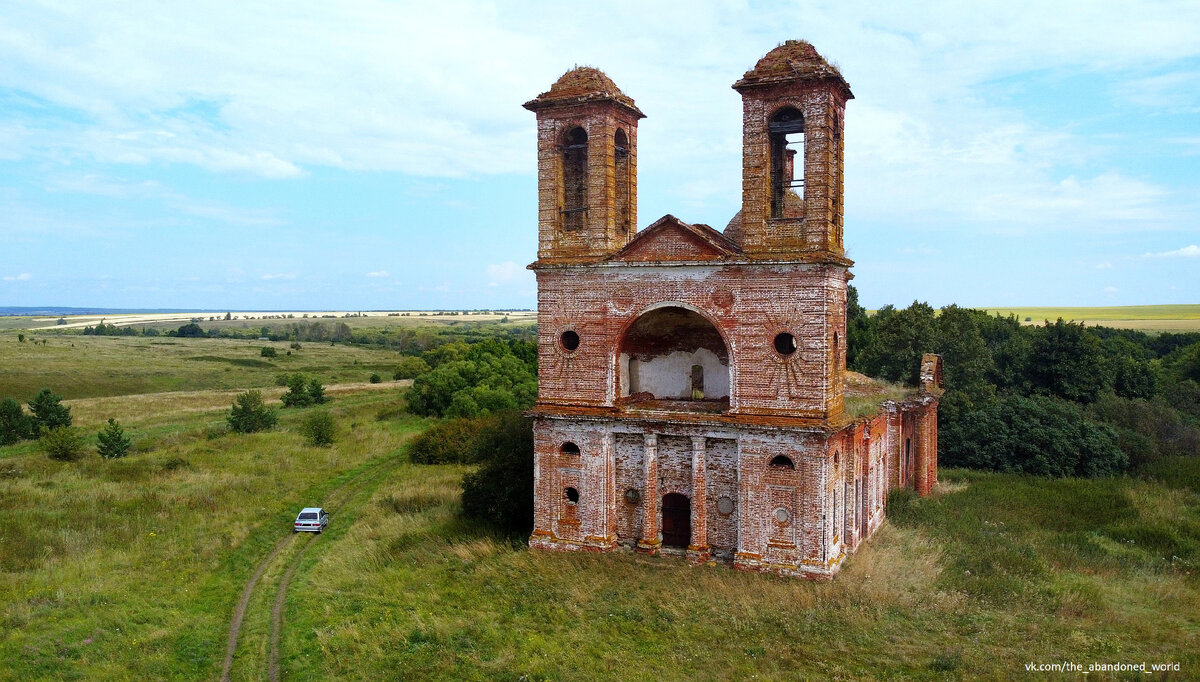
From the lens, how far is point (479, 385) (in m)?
43.2

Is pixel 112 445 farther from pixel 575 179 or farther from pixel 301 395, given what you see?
pixel 575 179

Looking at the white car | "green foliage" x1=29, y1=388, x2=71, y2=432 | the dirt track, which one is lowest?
the dirt track

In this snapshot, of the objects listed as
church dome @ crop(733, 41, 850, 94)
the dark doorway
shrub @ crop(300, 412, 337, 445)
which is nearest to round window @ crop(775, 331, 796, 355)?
the dark doorway

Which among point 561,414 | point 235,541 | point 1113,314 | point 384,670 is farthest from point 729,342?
point 1113,314

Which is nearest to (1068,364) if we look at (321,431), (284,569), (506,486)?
(506,486)

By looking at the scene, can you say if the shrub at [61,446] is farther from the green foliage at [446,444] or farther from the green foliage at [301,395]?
the green foliage at [301,395]

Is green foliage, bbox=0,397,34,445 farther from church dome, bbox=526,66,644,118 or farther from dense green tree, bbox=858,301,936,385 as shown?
dense green tree, bbox=858,301,936,385

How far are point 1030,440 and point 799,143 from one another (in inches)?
853

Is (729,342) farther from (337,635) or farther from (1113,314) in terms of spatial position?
(1113,314)

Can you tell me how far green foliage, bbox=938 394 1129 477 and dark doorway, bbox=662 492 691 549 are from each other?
66.6 feet

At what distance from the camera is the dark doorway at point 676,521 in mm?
18078

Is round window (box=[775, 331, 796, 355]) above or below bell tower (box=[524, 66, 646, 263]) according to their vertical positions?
below

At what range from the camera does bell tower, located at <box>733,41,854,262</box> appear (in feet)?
54.2

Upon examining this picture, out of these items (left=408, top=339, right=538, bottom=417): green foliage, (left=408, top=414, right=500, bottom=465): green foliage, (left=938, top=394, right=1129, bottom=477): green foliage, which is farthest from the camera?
(left=408, top=339, right=538, bottom=417): green foliage
